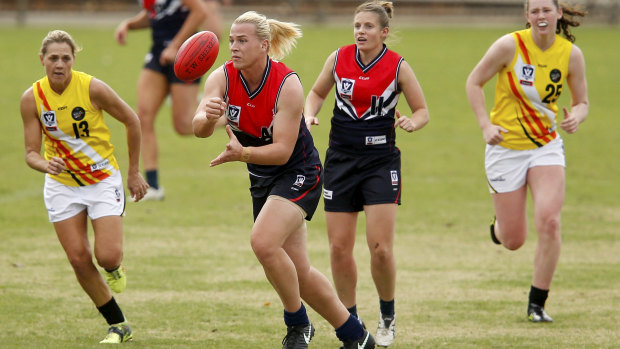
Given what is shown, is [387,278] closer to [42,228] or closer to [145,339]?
[145,339]

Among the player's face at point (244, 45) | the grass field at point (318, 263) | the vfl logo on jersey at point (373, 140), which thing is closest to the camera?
the player's face at point (244, 45)

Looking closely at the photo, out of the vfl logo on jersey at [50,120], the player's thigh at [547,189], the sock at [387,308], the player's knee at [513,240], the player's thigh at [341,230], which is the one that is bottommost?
the sock at [387,308]

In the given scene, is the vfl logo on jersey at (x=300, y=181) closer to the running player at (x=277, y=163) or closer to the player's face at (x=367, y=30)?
the running player at (x=277, y=163)

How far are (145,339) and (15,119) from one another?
11.0 metres

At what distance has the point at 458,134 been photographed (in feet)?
51.0

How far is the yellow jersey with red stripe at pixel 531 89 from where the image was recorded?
6688 millimetres

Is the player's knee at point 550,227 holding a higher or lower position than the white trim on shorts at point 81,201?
lower

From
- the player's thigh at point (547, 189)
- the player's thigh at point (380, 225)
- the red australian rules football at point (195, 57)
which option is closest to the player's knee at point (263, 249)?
the player's thigh at point (380, 225)

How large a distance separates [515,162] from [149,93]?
16.8ft

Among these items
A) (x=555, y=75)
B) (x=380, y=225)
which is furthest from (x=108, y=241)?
(x=555, y=75)

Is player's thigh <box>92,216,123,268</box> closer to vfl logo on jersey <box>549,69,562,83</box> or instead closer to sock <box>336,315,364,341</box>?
sock <box>336,315,364,341</box>

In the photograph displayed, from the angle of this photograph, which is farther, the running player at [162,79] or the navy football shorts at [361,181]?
the running player at [162,79]

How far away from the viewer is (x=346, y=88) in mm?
A: 6211

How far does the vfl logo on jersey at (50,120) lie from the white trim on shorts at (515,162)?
9.81ft
